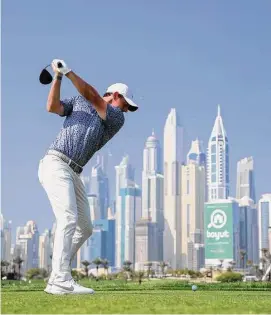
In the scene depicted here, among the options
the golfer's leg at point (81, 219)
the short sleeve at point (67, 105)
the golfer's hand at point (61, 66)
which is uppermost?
the golfer's hand at point (61, 66)

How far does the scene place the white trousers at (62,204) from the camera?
225 inches

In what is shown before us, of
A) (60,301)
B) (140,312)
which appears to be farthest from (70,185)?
(140,312)

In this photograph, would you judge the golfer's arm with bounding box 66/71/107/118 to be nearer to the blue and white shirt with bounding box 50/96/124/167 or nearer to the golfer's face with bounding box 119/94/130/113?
the blue and white shirt with bounding box 50/96/124/167

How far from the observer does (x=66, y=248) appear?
5.76 metres

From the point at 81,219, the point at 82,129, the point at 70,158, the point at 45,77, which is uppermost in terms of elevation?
the point at 45,77

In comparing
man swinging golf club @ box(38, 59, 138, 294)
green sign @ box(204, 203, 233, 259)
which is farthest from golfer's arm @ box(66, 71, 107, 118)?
green sign @ box(204, 203, 233, 259)

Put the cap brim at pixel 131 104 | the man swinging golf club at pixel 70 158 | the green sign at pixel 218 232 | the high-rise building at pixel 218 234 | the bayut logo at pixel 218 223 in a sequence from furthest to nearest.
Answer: the bayut logo at pixel 218 223, the green sign at pixel 218 232, the high-rise building at pixel 218 234, the cap brim at pixel 131 104, the man swinging golf club at pixel 70 158

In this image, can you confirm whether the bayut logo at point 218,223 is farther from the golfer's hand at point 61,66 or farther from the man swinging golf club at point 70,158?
the golfer's hand at point 61,66

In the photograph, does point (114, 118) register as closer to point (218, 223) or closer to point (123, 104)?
point (123, 104)

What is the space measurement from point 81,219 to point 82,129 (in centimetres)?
81

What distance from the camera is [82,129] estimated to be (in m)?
5.89

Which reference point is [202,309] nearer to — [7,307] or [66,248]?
[7,307]

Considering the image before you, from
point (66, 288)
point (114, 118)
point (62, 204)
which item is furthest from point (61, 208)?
point (114, 118)

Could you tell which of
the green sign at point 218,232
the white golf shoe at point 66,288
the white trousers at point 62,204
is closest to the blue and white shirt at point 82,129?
the white trousers at point 62,204
